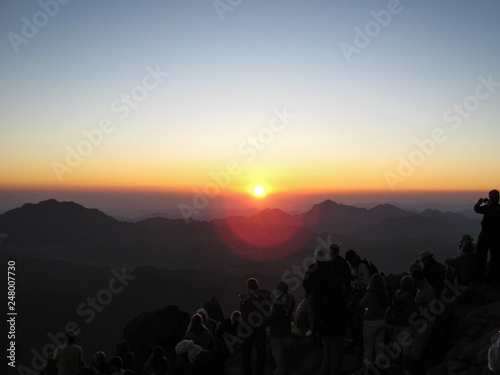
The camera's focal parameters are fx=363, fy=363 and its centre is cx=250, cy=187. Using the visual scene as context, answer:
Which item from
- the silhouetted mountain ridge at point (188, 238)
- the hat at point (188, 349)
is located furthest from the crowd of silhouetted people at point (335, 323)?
the silhouetted mountain ridge at point (188, 238)

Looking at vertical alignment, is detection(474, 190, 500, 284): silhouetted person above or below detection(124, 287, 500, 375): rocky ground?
above

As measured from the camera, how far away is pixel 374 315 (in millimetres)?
7469

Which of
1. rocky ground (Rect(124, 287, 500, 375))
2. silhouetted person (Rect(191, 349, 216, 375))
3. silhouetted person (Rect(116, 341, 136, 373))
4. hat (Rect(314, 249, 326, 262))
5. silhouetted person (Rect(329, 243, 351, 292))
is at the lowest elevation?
rocky ground (Rect(124, 287, 500, 375))

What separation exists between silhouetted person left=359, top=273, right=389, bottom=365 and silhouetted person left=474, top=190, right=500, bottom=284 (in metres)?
3.50

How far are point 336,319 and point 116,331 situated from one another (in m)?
50.7

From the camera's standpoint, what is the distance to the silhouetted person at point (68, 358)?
27.2 ft

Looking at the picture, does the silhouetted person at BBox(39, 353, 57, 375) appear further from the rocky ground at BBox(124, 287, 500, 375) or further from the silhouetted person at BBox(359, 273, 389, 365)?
the silhouetted person at BBox(359, 273, 389, 365)

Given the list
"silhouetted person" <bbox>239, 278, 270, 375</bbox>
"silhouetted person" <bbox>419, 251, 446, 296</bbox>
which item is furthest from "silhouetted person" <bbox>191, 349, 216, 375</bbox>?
"silhouetted person" <bbox>419, 251, 446, 296</bbox>

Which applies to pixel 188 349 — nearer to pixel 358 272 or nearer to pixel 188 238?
pixel 358 272

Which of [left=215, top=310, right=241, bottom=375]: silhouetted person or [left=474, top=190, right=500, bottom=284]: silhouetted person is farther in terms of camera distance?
[left=474, top=190, right=500, bottom=284]: silhouetted person

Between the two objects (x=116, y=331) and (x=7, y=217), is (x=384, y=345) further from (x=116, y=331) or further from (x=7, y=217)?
(x=7, y=217)

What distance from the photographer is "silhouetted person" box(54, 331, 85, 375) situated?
830 centimetres

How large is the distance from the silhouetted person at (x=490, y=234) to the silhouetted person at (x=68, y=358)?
33.1 feet

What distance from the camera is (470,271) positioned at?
10.3 meters
